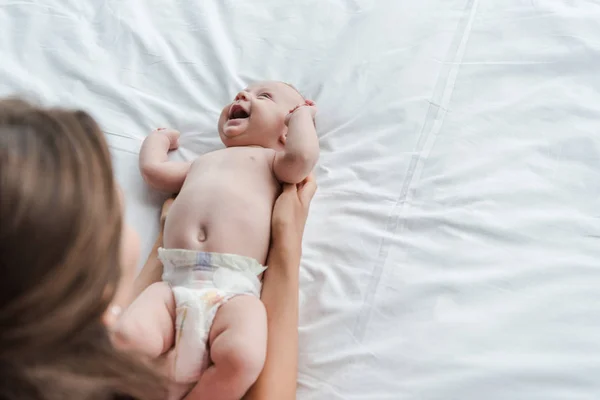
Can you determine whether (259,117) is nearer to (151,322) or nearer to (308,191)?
(308,191)

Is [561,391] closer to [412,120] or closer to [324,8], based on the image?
[412,120]

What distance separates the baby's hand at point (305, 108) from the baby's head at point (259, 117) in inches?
1.2

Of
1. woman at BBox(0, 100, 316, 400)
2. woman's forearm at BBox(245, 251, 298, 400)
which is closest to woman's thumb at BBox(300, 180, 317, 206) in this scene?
woman's forearm at BBox(245, 251, 298, 400)

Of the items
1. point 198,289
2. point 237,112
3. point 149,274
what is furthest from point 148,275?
point 237,112

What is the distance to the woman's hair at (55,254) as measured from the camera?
450 mm

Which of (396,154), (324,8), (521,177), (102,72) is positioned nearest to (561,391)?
(521,177)

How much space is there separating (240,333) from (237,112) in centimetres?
49

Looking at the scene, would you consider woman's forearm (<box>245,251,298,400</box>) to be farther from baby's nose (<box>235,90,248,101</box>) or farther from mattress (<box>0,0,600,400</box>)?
baby's nose (<box>235,90,248,101</box>)

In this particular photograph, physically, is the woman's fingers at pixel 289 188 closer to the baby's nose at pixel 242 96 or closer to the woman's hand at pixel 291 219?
the woman's hand at pixel 291 219

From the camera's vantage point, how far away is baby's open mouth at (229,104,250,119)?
113cm

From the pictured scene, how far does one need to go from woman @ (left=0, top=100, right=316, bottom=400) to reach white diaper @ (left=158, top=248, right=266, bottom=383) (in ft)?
0.80

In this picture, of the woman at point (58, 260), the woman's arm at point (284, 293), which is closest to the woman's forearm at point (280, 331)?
the woman's arm at point (284, 293)

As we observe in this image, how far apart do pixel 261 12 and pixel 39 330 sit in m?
1.06

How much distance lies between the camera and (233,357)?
2.56 ft
